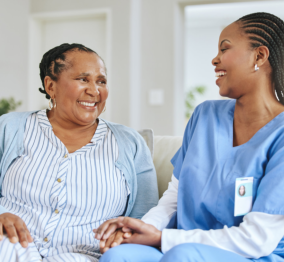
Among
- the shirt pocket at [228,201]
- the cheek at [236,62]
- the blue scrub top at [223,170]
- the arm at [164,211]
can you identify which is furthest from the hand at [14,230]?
the cheek at [236,62]

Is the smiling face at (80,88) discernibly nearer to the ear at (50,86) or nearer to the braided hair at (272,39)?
the ear at (50,86)

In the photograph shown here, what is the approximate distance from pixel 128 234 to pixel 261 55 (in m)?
0.66

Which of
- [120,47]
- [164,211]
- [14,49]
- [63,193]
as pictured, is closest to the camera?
[164,211]

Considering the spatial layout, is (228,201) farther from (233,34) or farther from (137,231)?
(233,34)

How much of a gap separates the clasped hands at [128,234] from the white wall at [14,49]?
2926 millimetres

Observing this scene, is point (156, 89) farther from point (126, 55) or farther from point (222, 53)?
point (222, 53)

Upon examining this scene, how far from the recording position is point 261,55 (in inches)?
39.8

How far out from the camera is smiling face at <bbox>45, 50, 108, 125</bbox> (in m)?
1.36

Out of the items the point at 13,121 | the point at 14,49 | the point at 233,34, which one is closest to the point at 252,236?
the point at 233,34

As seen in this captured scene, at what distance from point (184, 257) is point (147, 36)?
285 cm

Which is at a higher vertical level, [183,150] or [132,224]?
[183,150]

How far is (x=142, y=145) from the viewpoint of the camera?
1.42 m

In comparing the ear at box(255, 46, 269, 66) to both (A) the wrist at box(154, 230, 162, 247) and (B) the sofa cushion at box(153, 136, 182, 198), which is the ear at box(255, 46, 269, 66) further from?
(B) the sofa cushion at box(153, 136, 182, 198)

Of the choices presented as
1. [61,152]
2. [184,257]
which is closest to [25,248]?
[61,152]
